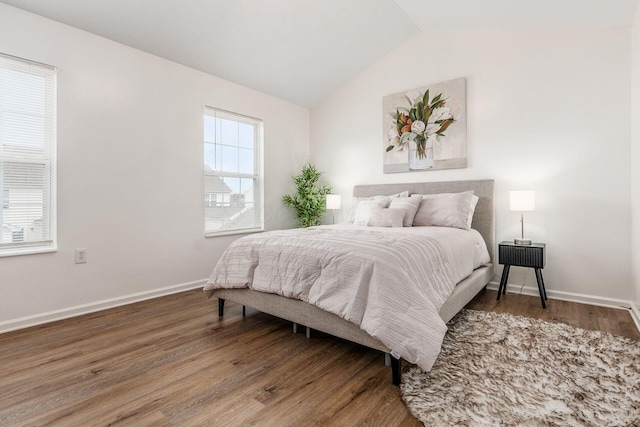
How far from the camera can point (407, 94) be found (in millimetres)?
4207

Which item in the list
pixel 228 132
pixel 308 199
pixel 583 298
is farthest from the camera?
pixel 308 199

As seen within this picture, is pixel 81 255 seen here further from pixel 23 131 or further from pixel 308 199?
pixel 308 199

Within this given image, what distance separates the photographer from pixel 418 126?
412 centimetres

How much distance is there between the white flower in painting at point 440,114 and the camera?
3902mm

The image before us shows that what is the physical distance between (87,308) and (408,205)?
124 inches

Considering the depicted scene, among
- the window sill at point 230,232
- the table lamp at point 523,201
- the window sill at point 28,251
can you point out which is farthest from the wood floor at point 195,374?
the window sill at point 230,232

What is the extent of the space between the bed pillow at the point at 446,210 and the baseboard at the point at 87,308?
8.68 feet

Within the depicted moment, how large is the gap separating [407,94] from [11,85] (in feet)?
12.8

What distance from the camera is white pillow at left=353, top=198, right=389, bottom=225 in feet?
11.9

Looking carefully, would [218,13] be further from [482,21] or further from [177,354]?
[177,354]

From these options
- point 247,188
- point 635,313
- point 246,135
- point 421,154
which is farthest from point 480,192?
point 246,135

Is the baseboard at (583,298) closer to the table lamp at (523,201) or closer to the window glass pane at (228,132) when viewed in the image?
the table lamp at (523,201)

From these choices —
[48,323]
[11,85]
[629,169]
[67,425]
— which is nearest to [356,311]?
[67,425]

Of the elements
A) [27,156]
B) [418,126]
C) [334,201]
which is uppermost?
[418,126]
